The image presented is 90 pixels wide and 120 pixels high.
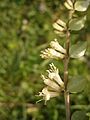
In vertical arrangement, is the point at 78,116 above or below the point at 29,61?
below

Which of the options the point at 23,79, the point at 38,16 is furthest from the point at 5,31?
the point at 23,79

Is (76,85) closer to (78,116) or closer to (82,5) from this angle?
(78,116)

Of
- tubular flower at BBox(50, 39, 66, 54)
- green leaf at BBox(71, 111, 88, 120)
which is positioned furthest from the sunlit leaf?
green leaf at BBox(71, 111, 88, 120)

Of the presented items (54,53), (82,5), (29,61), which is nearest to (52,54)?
(54,53)

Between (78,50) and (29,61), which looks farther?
(29,61)

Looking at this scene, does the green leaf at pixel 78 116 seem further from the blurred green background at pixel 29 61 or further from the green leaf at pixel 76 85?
the blurred green background at pixel 29 61

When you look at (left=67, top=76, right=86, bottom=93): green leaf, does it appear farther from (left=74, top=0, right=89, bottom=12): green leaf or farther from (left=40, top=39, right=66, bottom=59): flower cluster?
(left=74, top=0, right=89, bottom=12): green leaf

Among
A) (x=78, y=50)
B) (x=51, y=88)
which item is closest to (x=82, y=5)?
(x=78, y=50)

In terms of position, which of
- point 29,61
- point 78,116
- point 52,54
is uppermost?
point 29,61
